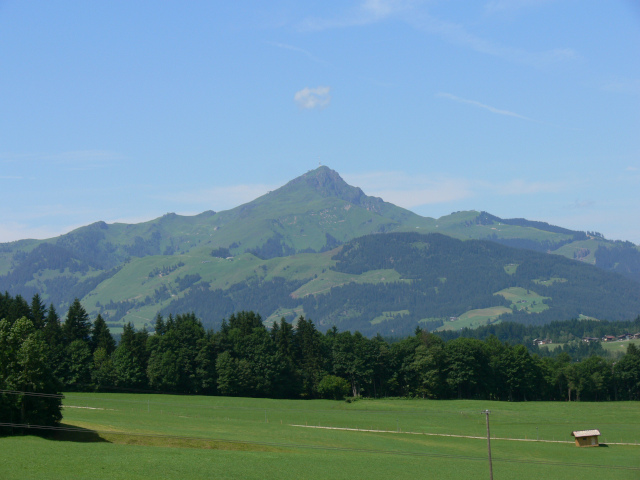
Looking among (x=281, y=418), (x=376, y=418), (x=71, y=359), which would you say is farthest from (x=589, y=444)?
(x=71, y=359)

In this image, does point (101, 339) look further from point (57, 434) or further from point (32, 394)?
point (32, 394)

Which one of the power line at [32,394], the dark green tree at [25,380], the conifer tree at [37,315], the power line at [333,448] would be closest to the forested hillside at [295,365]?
the conifer tree at [37,315]

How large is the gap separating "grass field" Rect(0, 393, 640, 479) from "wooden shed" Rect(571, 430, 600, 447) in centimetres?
158

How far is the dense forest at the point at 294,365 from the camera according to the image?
125 metres

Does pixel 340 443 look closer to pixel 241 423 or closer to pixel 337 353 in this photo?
pixel 241 423

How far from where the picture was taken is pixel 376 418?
10512cm

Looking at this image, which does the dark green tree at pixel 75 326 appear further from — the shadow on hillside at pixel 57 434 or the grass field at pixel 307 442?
the shadow on hillside at pixel 57 434

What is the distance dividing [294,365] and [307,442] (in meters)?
65.2

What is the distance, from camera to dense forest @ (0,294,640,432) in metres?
125

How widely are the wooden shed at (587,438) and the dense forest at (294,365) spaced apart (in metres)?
51.2

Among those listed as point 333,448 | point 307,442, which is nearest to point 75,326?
point 307,442

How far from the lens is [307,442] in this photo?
76.6 meters

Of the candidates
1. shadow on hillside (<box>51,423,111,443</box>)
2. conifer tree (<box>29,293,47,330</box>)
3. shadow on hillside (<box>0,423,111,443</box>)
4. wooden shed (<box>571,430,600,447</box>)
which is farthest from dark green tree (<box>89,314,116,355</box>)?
wooden shed (<box>571,430,600,447</box>)

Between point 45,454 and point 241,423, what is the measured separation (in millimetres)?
35461
